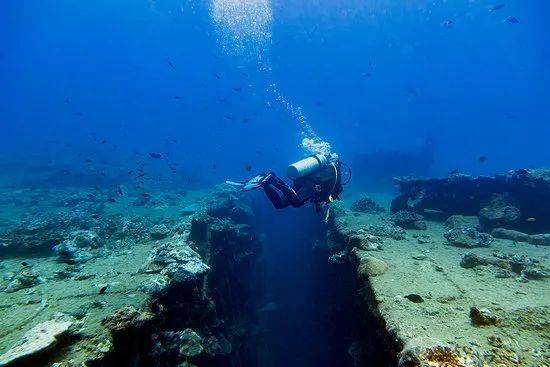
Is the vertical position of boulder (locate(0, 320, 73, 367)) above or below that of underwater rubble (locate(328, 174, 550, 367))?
below

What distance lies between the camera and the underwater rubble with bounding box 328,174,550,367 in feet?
12.3

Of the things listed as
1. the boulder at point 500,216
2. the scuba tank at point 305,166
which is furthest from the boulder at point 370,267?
the boulder at point 500,216

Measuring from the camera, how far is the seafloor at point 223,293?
4047 millimetres

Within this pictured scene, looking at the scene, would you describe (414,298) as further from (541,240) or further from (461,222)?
(461,222)

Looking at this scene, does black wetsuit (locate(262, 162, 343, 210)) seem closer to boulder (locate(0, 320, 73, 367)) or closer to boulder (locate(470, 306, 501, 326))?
boulder (locate(470, 306, 501, 326))

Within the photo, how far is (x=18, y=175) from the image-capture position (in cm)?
2956

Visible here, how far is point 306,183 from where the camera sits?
8.75 m

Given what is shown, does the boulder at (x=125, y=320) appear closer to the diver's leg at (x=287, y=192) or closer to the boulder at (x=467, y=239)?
the diver's leg at (x=287, y=192)

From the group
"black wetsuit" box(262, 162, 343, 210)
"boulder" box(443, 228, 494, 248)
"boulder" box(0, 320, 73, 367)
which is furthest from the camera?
"boulder" box(443, 228, 494, 248)

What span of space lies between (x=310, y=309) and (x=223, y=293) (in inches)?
215

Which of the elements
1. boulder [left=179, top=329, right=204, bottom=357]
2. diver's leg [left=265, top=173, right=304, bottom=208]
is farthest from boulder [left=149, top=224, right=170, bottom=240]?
boulder [left=179, top=329, right=204, bottom=357]

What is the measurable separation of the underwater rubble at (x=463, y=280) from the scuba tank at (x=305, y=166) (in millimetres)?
2224

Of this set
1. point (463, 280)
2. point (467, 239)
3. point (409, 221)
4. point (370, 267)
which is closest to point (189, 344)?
point (370, 267)

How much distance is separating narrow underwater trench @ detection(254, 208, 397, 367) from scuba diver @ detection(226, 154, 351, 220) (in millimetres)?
2051
